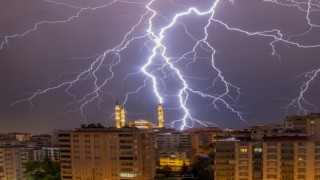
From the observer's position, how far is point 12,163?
15391mm

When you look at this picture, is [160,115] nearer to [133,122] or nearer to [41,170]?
[133,122]

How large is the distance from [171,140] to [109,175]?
1038 cm

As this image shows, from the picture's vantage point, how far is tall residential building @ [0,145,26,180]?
15.0 meters

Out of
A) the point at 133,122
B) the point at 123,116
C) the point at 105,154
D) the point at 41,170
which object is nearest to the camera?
the point at 105,154

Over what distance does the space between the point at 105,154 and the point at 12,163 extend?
4.86 meters

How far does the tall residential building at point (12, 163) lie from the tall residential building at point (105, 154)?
3.53m

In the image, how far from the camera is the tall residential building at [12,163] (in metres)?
→ 15.0

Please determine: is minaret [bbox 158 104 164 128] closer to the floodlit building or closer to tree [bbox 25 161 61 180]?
tree [bbox 25 161 61 180]

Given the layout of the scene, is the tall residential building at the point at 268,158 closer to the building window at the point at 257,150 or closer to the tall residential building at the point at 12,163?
the building window at the point at 257,150

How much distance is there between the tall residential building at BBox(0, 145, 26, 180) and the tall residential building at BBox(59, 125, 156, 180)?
353 centimetres

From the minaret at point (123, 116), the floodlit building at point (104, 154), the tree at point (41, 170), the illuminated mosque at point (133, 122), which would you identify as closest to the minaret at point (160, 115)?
the illuminated mosque at point (133, 122)

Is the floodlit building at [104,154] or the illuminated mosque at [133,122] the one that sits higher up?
the illuminated mosque at [133,122]

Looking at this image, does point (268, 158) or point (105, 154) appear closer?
point (268, 158)

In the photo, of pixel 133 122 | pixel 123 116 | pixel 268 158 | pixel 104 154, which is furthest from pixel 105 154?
pixel 133 122
